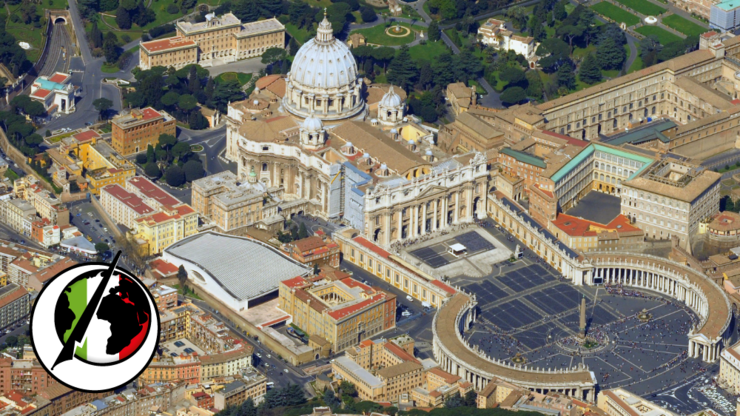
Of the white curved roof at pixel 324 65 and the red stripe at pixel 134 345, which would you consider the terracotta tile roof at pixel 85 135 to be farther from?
the red stripe at pixel 134 345

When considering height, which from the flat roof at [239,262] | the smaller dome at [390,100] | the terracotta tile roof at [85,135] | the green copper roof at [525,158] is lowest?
the terracotta tile roof at [85,135]

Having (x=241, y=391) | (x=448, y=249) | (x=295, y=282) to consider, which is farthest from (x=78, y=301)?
(x=448, y=249)

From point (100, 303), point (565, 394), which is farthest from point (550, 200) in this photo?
point (100, 303)

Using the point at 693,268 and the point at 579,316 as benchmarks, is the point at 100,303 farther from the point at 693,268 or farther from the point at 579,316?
the point at 693,268

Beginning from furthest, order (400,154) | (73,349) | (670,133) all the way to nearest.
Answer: (670,133) < (400,154) < (73,349)

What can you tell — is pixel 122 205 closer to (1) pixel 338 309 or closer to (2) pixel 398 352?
(1) pixel 338 309

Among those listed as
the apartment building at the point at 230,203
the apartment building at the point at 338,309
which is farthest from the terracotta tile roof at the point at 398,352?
the apartment building at the point at 230,203
